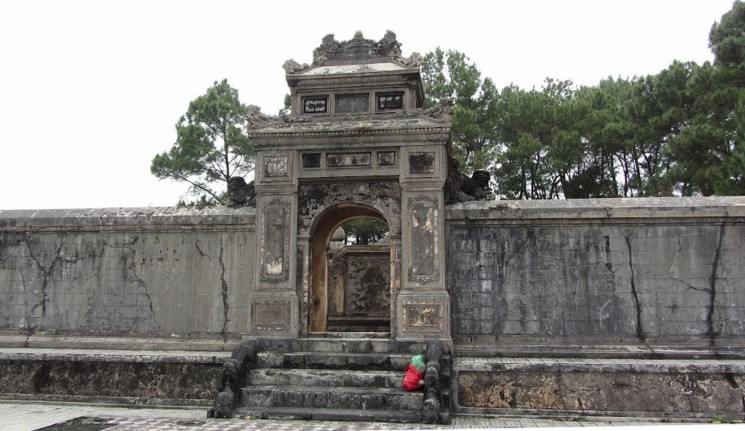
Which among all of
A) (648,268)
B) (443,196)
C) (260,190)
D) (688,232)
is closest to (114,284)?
(260,190)

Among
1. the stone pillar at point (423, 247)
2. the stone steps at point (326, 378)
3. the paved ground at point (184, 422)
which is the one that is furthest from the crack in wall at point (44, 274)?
the stone pillar at point (423, 247)

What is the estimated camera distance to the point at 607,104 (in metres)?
26.5

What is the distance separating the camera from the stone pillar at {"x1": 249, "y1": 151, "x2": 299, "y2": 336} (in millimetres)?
11117

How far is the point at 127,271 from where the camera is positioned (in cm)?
1240

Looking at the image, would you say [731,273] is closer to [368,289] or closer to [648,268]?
[648,268]

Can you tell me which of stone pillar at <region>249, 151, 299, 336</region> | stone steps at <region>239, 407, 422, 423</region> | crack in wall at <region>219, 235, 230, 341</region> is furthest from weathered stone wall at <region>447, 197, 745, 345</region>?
crack in wall at <region>219, 235, 230, 341</region>

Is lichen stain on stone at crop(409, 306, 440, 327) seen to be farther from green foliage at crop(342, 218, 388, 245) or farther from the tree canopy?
green foliage at crop(342, 218, 388, 245)

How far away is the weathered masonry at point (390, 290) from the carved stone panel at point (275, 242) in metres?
0.04

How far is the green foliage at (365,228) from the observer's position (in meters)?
28.3

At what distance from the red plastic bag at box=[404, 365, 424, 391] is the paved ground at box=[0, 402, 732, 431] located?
72 cm

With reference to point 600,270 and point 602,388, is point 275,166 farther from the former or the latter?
point 602,388

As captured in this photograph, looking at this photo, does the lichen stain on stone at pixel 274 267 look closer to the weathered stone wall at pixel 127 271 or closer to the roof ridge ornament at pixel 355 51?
the weathered stone wall at pixel 127 271

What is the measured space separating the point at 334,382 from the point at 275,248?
9.73 feet

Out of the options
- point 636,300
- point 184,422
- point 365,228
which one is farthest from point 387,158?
point 365,228
